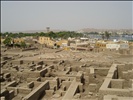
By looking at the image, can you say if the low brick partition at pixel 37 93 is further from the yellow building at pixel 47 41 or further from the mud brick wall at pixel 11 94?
the yellow building at pixel 47 41

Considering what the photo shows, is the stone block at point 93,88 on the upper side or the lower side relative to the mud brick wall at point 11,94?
upper

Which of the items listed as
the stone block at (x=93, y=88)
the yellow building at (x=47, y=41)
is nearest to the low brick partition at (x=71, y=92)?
the stone block at (x=93, y=88)

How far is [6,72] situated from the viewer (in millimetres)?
17766

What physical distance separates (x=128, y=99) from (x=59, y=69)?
11.3 m

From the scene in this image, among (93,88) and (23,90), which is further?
(23,90)

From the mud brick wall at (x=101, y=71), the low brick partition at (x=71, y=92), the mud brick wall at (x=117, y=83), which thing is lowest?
the low brick partition at (x=71, y=92)

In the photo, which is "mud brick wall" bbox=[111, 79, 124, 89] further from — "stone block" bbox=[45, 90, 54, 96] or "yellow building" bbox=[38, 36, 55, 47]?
"yellow building" bbox=[38, 36, 55, 47]

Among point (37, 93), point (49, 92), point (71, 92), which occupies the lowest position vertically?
point (49, 92)

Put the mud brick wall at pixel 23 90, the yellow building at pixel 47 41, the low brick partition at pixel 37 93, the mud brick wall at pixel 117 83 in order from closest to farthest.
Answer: the mud brick wall at pixel 117 83 → the low brick partition at pixel 37 93 → the mud brick wall at pixel 23 90 → the yellow building at pixel 47 41

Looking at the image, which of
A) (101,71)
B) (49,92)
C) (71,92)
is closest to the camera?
(71,92)

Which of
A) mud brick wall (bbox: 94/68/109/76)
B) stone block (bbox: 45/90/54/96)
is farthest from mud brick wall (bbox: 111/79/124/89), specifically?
mud brick wall (bbox: 94/68/109/76)

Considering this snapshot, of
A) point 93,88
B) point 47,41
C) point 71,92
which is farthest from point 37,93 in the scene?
point 47,41

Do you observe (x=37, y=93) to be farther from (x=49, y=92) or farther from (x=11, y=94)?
(x=11, y=94)

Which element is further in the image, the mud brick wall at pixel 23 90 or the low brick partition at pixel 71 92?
the mud brick wall at pixel 23 90
